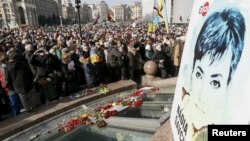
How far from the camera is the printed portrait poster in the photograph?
1.04m

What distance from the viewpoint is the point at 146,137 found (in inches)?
175

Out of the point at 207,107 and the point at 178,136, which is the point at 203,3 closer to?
the point at 207,107

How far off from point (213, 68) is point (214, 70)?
0.06ft

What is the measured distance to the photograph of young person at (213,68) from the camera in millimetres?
1144

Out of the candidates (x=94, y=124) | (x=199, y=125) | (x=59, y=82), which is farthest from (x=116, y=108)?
(x=199, y=125)

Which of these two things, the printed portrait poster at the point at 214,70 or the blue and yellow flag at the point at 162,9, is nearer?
the printed portrait poster at the point at 214,70

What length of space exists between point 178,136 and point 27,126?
4.88 meters

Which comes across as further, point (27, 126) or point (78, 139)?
point (27, 126)

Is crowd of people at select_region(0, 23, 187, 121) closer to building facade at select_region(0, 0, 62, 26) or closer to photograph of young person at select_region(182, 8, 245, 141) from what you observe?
photograph of young person at select_region(182, 8, 245, 141)

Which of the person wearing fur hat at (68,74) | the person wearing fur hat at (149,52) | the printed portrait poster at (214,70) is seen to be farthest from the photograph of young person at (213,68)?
the person wearing fur hat at (149,52)

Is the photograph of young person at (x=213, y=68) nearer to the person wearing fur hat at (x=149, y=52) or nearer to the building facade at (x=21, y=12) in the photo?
the person wearing fur hat at (x=149, y=52)

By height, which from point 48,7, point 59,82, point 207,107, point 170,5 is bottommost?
point 59,82

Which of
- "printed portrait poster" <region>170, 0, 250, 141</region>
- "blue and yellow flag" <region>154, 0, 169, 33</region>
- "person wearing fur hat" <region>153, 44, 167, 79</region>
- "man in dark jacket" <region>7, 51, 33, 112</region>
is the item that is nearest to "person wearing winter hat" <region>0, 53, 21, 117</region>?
"man in dark jacket" <region>7, 51, 33, 112</region>

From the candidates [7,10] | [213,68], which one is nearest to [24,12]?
[7,10]
